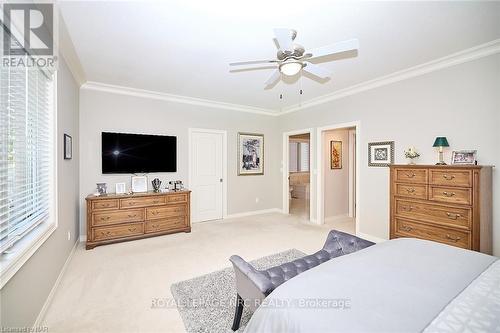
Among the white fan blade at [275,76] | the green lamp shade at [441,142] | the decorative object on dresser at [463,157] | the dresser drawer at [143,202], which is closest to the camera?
A: the white fan blade at [275,76]

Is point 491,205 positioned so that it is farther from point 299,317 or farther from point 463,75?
point 299,317

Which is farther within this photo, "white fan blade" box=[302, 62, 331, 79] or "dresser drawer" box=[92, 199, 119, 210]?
"dresser drawer" box=[92, 199, 119, 210]

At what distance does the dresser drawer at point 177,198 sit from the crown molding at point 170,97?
197 centimetres

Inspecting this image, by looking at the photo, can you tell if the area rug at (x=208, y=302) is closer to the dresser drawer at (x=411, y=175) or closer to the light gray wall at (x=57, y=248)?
the light gray wall at (x=57, y=248)

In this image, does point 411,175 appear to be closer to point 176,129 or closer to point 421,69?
point 421,69

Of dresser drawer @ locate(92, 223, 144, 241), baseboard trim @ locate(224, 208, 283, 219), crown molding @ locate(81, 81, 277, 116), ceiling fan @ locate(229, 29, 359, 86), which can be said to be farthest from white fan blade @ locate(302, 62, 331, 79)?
baseboard trim @ locate(224, 208, 283, 219)

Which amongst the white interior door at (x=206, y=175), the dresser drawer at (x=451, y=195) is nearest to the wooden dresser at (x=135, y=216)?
the white interior door at (x=206, y=175)

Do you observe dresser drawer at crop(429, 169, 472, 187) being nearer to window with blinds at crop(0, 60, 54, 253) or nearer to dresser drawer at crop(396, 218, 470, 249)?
dresser drawer at crop(396, 218, 470, 249)

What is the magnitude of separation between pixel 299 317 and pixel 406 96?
3.67 m

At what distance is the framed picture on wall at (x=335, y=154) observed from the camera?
5.36 m

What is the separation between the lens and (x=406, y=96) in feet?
11.4

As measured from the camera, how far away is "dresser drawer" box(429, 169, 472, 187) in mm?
2564

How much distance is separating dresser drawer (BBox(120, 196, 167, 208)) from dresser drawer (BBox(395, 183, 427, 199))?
3770 millimetres

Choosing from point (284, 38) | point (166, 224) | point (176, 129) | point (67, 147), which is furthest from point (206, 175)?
point (284, 38)
